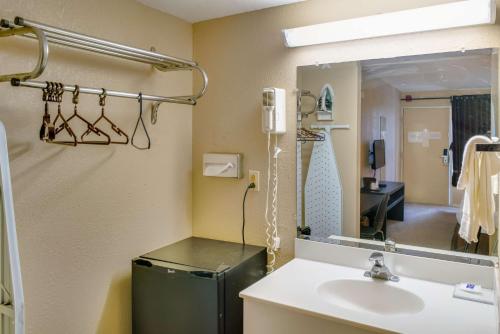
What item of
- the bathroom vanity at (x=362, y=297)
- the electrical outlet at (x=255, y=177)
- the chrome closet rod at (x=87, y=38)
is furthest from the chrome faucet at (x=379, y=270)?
the chrome closet rod at (x=87, y=38)

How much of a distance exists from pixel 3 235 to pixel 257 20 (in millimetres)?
1507

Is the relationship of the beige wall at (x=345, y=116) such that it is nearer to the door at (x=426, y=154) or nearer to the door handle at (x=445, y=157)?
the door at (x=426, y=154)

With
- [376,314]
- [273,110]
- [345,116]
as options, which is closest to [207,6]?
[273,110]

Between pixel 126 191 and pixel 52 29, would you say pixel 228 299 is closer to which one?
pixel 126 191

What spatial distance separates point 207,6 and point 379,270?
1.48 meters

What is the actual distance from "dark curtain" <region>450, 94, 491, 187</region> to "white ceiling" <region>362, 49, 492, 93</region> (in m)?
0.05

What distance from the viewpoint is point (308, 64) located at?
1950mm

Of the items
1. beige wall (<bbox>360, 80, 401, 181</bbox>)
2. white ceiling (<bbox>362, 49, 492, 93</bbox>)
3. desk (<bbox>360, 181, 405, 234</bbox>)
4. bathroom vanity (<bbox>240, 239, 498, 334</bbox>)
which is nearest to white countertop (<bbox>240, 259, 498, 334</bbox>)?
bathroom vanity (<bbox>240, 239, 498, 334</bbox>)

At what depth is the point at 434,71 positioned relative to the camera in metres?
1.70

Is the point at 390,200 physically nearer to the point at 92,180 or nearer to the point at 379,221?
the point at 379,221

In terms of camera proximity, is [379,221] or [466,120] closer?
[466,120]

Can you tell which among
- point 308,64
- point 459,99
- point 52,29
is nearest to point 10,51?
point 52,29

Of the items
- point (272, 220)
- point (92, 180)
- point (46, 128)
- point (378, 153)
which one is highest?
point (46, 128)

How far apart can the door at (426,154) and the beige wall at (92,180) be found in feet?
3.86
